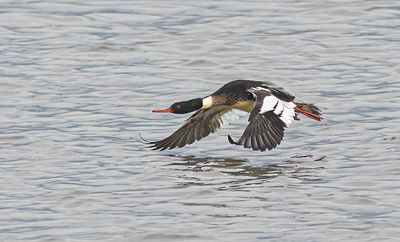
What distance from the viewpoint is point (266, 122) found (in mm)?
12148

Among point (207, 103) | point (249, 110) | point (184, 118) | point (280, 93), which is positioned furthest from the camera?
point (184, 118)

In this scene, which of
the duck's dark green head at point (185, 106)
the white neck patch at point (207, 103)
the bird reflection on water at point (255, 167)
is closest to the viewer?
the bird reflection on water at point (255, 167)

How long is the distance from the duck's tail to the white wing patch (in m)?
0.35

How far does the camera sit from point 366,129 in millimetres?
13281

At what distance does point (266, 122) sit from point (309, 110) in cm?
116

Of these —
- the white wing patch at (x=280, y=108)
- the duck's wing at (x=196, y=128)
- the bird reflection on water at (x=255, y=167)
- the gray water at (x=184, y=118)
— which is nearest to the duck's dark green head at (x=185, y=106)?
the duck's wing at (x=196, y=128)

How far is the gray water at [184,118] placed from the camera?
10094mm

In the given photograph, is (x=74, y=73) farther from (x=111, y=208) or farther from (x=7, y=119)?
(x=111, y=208)

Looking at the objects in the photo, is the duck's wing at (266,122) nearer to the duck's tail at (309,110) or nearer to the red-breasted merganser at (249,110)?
the red-breasted merganser at (249,110)

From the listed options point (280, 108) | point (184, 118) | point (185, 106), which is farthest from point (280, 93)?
point (184, 118)

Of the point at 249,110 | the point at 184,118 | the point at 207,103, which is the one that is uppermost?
the point at 207,103

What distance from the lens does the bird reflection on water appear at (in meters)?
11.7

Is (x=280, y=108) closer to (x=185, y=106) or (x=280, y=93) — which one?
(x=280, y=93)

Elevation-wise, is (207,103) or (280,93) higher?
(280,93)
